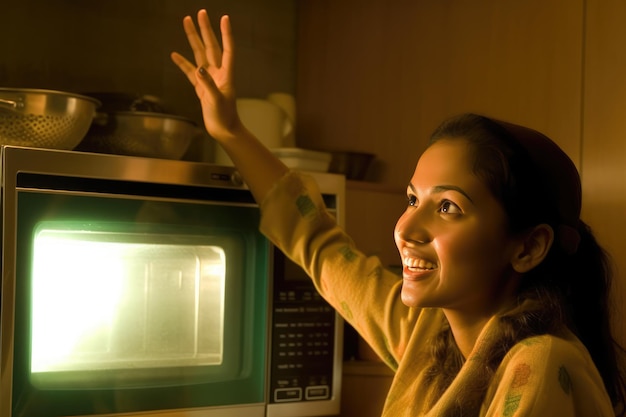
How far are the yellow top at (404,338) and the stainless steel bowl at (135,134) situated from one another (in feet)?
0.60

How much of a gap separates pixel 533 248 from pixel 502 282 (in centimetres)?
6

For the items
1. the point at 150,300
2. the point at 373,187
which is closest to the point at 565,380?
the point at 150,300

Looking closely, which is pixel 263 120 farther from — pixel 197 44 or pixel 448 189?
pixel 448 189

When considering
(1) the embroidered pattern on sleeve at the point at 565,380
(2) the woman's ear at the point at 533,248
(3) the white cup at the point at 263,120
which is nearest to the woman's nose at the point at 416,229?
(2) the woman's ear at the point at 533,248

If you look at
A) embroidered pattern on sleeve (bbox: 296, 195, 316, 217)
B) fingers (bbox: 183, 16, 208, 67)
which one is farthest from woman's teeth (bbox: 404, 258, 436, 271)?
fingers (bbox: 183, 16, 208, 67)

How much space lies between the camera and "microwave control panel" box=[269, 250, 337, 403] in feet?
4.01

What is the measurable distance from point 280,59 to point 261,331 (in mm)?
839

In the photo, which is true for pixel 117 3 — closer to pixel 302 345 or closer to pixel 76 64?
pixel 76 64

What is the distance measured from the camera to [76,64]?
4.98 feet

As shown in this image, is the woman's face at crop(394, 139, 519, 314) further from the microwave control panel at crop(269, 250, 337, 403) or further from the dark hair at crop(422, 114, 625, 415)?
the microwave control panel at crop(269, 250, 337, 403)

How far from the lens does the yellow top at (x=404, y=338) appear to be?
34.9 inches

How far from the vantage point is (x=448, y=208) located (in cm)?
98

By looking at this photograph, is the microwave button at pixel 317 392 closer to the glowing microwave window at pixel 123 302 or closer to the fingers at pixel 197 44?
the glowing microwave window at pixel 123 302

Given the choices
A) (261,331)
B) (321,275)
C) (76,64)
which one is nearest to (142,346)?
(261,331)
